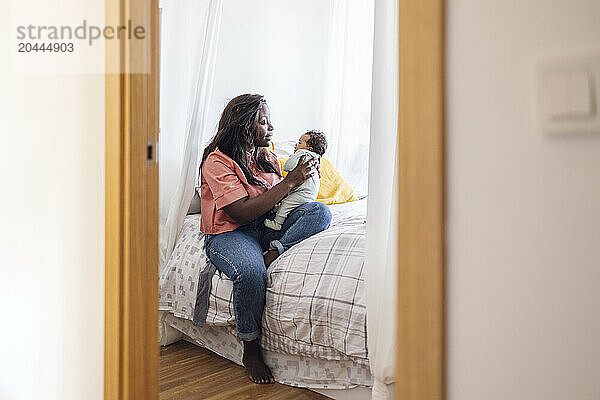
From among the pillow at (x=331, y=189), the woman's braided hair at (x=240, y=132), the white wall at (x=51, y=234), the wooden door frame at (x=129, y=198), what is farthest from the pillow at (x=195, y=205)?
the wooden door frame at (x=129, y=198)

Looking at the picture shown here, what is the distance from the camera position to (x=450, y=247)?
963 mm

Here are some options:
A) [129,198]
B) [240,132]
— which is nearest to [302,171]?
[240,132]

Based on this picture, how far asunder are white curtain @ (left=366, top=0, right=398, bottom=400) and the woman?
0.77 metres

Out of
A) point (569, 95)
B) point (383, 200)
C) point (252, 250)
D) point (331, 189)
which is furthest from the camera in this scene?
point (331, 189)

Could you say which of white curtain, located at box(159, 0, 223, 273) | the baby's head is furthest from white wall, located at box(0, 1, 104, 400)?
the baby's head

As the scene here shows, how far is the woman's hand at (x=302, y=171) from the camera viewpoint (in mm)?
2840

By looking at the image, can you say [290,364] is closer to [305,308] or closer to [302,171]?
[305,308]

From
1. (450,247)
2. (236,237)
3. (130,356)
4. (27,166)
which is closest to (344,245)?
(236,237)

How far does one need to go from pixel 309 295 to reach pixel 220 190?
0.70 meters

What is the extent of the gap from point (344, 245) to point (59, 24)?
1300mm

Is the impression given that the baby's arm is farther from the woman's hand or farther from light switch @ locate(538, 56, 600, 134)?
light switch @ locate(538, 56, 600, 134)

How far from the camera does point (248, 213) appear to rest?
272cm

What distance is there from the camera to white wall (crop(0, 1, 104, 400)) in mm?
1610

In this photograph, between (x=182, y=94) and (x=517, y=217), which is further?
(x=182, y=94)
